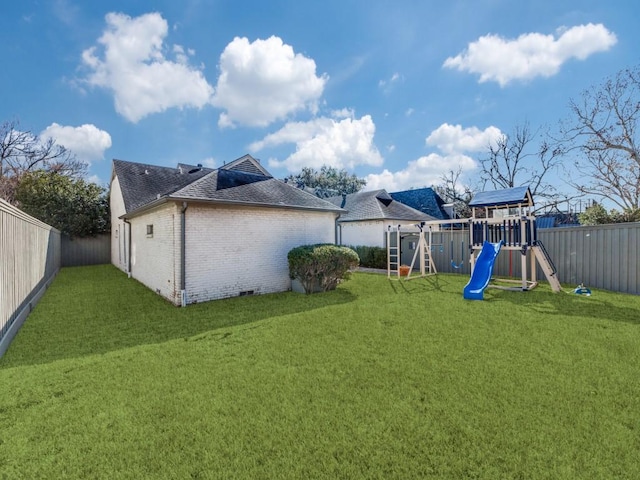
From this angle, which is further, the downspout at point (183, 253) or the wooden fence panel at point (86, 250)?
the wooden fence panel at point (86, 250)

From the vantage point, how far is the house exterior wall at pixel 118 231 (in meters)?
15.0

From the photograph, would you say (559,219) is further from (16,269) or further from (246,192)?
(16,269)

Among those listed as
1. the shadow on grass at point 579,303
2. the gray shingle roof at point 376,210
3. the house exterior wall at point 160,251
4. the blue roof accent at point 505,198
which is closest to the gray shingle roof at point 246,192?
the house exterior wall at point 160,251

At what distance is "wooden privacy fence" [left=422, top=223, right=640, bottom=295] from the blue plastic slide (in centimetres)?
255

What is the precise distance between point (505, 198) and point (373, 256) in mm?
7496

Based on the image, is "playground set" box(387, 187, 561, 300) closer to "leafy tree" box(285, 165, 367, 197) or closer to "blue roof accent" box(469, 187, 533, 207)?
"blue roof accent" box(469, 187, 533, 207)

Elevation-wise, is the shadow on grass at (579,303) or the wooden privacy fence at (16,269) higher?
the wooden privacy fence at (16,269)

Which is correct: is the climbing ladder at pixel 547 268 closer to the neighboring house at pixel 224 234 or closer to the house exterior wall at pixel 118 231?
the neighboring house at pixel 224 234

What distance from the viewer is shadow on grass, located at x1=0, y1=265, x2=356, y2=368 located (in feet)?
16.1

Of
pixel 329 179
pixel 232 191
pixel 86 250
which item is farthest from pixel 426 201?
pixel 86 250

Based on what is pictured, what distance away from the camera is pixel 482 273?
8938 millimetres

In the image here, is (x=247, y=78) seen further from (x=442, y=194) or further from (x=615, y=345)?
(x=442, y=194)

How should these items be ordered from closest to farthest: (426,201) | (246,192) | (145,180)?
(246,192) → (145,180) → (426,201)

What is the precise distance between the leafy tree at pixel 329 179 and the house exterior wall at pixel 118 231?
26412 mm
